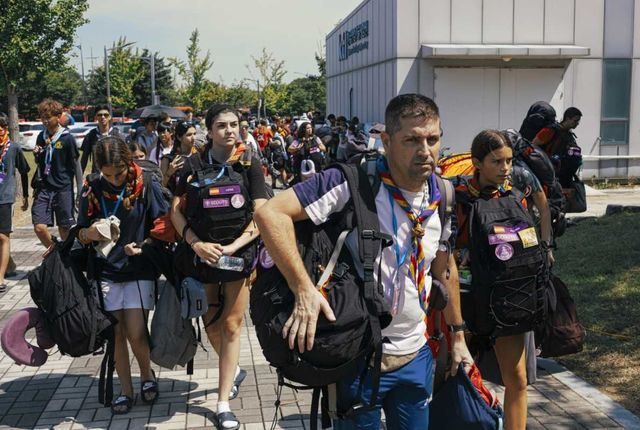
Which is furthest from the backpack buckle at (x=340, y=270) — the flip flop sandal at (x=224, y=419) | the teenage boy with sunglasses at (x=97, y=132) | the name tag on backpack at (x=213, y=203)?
the teenage boy with sunglasses at (x=97, y=132)

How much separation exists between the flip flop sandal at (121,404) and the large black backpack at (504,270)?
2422 millimetres

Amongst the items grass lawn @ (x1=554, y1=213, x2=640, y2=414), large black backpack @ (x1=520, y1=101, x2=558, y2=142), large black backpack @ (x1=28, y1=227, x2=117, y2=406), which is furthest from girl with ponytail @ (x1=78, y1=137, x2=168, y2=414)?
large black backpack @ (x1=520, y1=101, x2=558, y2=142)

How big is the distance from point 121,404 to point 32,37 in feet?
71.9

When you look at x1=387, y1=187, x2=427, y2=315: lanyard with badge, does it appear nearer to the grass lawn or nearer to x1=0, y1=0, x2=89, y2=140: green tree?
the grass lawn

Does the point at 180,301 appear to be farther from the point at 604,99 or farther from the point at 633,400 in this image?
the point at 604,99

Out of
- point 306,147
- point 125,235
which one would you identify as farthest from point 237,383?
point 306,147

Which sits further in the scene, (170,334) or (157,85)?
(157,85)

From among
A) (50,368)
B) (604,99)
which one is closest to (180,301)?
(50,368)

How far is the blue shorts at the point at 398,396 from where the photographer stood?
3061 mm

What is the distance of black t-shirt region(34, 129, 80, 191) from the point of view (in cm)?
882

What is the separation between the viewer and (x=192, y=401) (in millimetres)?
5344

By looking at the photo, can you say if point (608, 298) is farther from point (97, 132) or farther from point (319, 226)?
point (97, 132)

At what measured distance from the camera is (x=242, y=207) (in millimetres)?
4777

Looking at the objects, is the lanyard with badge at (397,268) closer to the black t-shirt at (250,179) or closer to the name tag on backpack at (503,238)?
the name tag on backpack at (503,238)
